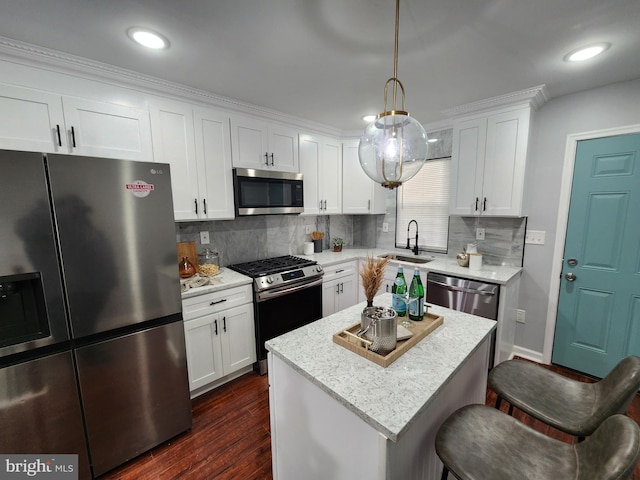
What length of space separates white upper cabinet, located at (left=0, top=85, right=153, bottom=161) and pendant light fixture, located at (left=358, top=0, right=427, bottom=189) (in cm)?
174

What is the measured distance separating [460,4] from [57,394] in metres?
2.75

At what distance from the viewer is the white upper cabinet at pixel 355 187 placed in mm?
3463

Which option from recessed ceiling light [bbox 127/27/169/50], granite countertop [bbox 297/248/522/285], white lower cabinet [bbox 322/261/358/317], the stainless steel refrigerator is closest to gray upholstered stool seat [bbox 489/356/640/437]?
granite countertop [bbox 297/248/522/285]

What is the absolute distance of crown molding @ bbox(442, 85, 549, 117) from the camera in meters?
2.21

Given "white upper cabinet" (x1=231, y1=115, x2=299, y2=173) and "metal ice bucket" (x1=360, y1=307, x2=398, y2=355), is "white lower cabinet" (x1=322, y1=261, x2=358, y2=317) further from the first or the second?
"metal ice bucket" (x1=360, y1=307, x2=398, y2=355)

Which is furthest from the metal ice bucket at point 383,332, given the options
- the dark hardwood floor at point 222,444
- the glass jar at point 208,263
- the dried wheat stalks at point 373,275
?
the glass jar at point 208,263

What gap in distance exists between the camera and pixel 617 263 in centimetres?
222

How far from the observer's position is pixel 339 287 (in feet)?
10.4

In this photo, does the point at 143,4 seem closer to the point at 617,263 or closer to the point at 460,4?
the point at 460,4

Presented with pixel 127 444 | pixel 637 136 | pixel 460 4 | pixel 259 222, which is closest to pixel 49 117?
pixel 259 222

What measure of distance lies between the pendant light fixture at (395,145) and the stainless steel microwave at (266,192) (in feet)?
5.17

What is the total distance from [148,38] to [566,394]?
2862mm

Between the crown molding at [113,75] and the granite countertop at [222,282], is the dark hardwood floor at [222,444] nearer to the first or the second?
the granite countertop at [222,282]

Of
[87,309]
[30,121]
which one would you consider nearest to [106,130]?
[30,121]
